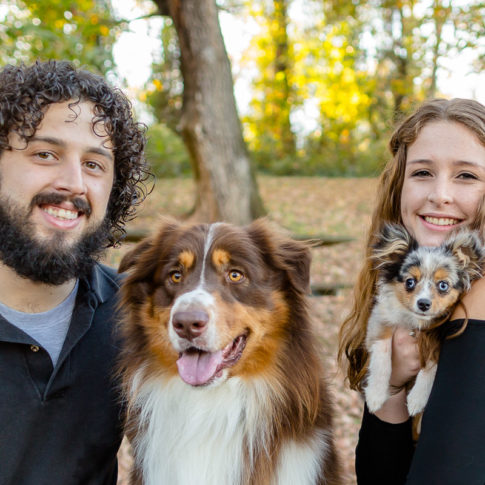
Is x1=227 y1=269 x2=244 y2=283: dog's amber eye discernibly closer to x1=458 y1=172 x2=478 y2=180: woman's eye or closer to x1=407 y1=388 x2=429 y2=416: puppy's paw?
x1=407 y1=388 x2=429 y2=416: puppy's paw


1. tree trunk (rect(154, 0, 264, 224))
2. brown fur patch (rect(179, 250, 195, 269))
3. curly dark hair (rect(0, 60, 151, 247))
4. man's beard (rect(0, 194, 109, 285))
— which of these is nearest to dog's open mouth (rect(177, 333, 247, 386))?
brown fur patch (rect(179, 250, 195, 269))

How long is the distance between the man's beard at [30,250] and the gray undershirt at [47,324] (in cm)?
19

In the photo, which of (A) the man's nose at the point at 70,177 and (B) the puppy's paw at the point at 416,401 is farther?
(A) the man's nose at the point at 70,177

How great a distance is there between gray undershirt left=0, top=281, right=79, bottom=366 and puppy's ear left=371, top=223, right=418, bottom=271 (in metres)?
1.77

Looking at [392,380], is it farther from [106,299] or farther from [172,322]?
[106,299]

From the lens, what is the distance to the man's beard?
271 centimetres

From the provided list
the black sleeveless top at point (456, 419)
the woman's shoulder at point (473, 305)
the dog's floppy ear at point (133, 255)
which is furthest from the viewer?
the dog's floppy ear at point (133, 255)

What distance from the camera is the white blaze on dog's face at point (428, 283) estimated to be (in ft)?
8.45

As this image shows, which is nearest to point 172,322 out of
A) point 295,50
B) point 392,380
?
point 392,380

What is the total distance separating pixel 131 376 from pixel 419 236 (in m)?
1.78

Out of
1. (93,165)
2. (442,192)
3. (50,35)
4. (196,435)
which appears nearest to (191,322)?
(196,435)

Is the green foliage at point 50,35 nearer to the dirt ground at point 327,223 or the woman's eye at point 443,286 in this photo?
the dirt ground at point 327,223

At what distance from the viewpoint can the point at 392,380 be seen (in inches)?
110

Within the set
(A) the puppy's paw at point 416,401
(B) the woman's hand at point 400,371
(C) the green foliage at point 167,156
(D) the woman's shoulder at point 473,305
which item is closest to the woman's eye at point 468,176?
(D) the woman's shoulder at point 473,305
